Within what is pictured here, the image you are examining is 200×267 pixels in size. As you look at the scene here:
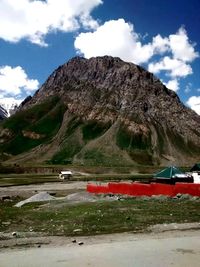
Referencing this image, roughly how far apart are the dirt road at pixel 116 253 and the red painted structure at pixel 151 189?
1333 inches

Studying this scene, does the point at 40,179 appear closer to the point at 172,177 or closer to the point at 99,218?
the point at 172,177

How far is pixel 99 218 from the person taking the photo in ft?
147

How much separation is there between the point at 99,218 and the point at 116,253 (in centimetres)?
1565

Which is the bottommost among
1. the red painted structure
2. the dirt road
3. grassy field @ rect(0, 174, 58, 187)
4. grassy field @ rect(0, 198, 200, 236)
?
the dirt road

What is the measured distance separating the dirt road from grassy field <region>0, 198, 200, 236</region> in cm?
416

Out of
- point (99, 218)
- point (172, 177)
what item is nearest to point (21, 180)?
point (172, 177)

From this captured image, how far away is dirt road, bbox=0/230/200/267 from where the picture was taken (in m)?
26.3

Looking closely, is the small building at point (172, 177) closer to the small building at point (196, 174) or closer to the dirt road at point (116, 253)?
the small building at point (196, 174)

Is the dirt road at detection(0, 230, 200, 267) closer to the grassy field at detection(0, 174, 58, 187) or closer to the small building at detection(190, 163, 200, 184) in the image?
the small building at detection(190, 163, 200, 184)

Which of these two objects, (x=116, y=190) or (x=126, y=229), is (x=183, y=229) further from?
(x=116, y=190)

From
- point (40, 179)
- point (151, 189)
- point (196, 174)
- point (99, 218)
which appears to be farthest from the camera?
point (40, 179)

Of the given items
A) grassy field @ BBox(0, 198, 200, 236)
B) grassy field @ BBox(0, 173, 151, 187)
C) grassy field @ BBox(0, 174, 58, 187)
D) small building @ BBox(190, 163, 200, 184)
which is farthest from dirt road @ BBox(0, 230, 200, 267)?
grassy field @ BBox(0, 173, 151, 187)

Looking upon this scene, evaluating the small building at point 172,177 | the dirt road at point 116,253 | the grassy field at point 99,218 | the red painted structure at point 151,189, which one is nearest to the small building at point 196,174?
the small building at point 172,177

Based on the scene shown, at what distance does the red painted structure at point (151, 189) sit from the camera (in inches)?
2706
